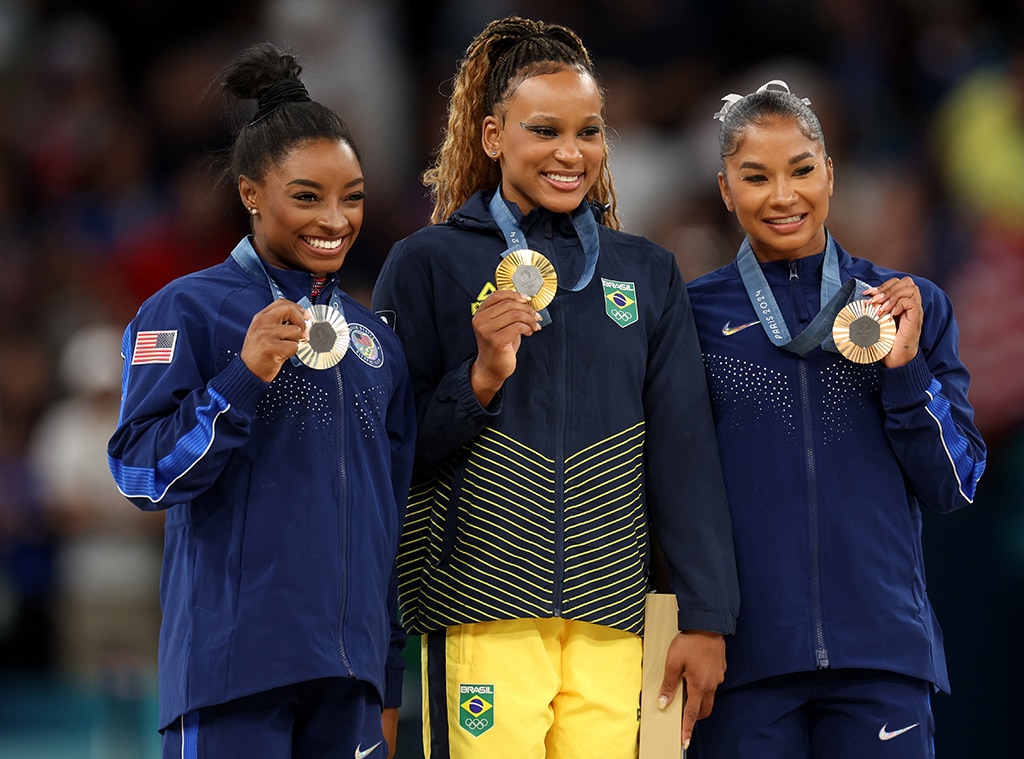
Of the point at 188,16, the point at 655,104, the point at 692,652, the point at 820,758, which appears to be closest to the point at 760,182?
the point at 692,652

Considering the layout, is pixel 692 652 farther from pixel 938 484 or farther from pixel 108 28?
pixel 108 28

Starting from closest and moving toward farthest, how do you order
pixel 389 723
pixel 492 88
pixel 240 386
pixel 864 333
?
pixel 240 386, pixel 864 333, pixel 389 723, pixel 492 88

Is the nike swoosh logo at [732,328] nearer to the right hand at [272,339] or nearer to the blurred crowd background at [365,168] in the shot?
the right hand at [272,339]

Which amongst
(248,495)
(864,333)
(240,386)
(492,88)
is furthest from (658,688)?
(492,88)

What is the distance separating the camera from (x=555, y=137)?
3703 millimetres

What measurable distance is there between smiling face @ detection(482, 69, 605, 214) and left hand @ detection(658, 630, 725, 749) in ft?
3.54

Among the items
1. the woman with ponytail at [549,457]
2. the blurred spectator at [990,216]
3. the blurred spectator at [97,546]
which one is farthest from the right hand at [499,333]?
the blurred spectator at [97,546]

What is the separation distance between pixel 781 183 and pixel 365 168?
470 cm

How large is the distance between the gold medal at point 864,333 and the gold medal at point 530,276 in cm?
67

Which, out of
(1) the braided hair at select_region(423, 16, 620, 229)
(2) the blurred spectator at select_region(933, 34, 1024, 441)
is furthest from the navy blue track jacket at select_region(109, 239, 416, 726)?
(2) the blurred spectator at select_region(933, 34, 1024, 441)

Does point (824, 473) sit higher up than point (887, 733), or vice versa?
point (824, 473)

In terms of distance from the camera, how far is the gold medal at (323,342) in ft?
10.9

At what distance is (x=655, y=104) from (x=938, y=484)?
4940 mm

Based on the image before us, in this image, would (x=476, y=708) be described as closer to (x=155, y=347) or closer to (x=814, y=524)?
(x=814, y=524)
